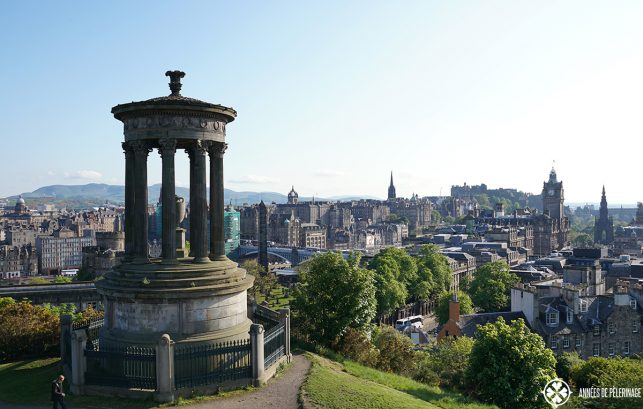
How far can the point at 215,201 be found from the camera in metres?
24.8

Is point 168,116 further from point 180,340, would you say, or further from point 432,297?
point 432,297

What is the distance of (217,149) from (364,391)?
12.0 metres

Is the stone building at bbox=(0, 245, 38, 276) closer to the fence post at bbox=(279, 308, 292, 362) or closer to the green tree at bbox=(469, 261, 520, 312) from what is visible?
the green tree at bbox=(469, 261, 520, 312)

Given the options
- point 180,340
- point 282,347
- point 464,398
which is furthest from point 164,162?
point 464,398

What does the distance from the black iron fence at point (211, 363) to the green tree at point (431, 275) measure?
2503 inches

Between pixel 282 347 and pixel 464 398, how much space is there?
29.5 feet

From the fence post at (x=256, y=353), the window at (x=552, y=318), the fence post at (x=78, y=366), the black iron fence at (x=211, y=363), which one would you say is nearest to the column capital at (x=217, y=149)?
the fence post at (x=256, y=353)

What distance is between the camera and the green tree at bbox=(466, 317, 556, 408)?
26516mm

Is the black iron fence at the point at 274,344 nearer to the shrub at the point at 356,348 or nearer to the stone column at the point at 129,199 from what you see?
the shrub at the point at 356,348

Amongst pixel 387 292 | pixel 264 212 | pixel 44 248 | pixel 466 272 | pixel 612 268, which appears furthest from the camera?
pixel 44 248

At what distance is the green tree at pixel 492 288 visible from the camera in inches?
2751

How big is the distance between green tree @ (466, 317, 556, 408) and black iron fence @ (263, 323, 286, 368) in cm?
1024

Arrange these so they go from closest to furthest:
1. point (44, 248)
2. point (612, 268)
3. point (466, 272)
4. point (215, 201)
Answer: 1. point (215, 201)
2. point (612, 268)
3. point (466, 272)
4. point (44, 248)

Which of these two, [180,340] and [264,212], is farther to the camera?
[264,212]
